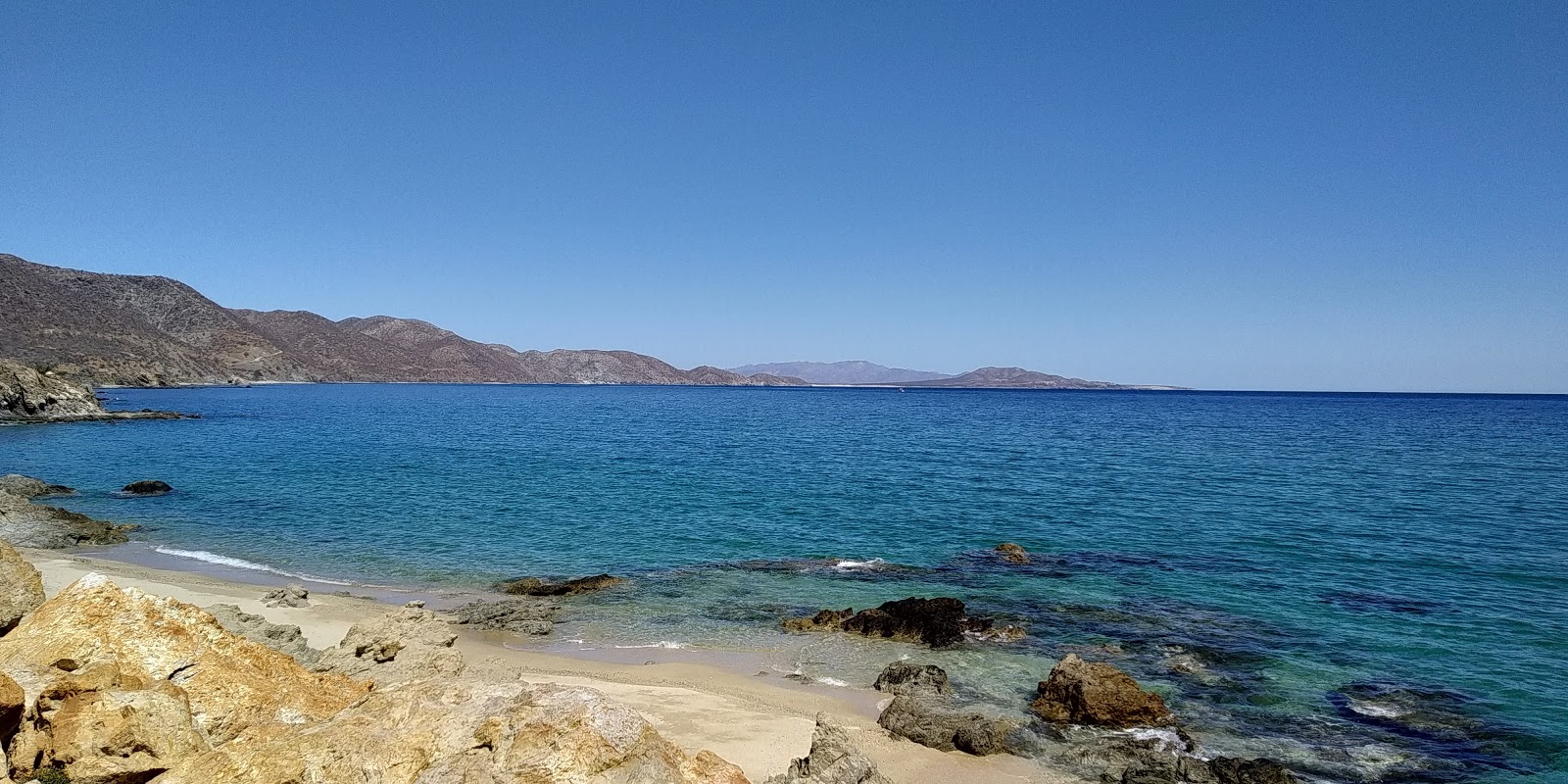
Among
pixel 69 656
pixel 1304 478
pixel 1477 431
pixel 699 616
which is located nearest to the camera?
pixel 69 656

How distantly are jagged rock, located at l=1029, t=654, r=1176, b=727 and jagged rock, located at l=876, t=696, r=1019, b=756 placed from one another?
2.73ft

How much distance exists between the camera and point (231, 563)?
71.3 ft

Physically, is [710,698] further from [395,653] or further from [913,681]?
[395,653]

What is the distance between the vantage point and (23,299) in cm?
12531

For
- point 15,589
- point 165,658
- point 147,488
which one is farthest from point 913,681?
point 147,488

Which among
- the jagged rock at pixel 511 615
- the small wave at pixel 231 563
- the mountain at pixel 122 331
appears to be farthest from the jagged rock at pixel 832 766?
the mountain at pixel 122 331

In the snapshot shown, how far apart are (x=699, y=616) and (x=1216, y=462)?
143 feet

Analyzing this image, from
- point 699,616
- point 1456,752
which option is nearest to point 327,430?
point 699,616

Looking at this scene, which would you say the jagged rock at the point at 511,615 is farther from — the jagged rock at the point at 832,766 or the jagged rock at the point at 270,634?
the jagged rock at the point at 832,766

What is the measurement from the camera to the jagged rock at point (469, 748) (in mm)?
5324

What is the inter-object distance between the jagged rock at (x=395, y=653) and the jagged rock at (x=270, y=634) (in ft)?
1.55

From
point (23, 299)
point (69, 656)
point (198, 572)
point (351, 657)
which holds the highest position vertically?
point (23, 299)

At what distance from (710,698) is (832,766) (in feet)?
16.2

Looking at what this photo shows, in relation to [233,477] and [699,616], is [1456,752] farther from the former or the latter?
[233,477]
